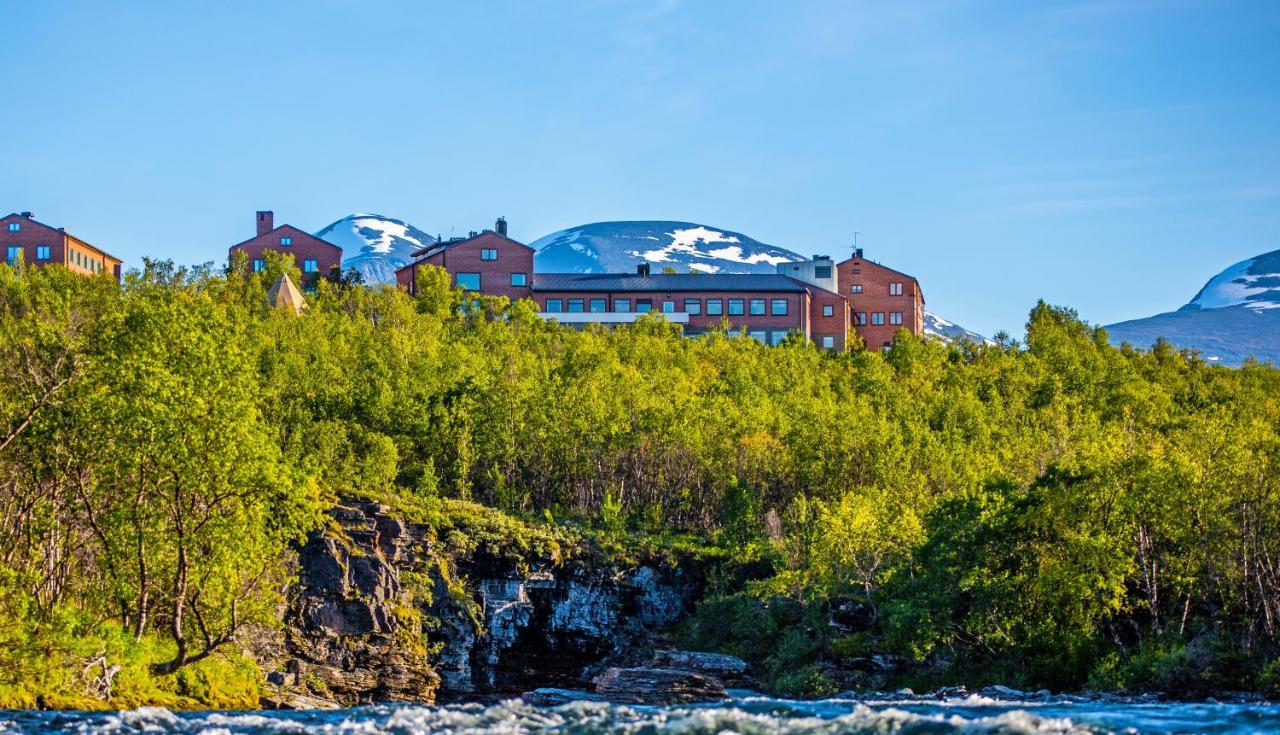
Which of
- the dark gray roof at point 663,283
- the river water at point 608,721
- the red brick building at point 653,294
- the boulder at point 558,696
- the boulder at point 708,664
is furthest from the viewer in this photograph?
the dark gray roof at point 663,283

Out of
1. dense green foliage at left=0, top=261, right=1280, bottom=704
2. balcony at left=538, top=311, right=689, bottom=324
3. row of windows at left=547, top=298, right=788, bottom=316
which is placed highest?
row of windows at left=547, top=298, right=788, bottom=316

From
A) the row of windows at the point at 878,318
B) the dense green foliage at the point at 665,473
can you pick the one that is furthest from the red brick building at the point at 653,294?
the dense green foliage at the point at 665,473

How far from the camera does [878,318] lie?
157 meters

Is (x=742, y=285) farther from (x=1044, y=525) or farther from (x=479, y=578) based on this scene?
(x=1044, y=525)

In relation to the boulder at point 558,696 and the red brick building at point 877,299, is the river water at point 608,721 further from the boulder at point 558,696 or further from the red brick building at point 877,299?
the red brick building at point 877,299

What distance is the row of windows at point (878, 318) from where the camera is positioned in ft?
514

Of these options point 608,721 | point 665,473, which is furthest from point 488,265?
point 608,721

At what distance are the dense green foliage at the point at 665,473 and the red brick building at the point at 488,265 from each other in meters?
13.0

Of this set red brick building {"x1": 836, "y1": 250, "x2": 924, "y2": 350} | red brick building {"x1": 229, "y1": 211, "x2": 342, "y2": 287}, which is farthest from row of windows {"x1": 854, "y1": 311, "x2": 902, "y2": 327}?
red brick building {"x1": 229, "y1": 211, "x2": 342, "y2": 287}

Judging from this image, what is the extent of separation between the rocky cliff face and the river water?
16037 millimetres

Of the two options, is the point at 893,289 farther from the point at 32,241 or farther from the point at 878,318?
the point at 32,241

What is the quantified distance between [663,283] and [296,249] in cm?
3788

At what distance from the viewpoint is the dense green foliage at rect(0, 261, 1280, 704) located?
144 ft

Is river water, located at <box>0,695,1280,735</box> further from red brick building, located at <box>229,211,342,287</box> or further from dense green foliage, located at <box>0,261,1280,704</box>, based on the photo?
red brick building, located at <box>229,211,342,287</box>
